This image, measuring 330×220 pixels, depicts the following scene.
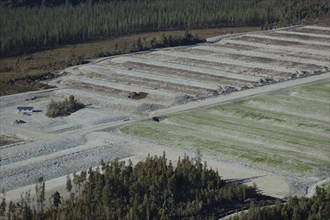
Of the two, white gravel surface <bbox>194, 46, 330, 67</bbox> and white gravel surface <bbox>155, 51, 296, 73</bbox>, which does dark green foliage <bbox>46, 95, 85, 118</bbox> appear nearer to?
white gravel surface <bbox>155, 51, 296, 73</bbox>

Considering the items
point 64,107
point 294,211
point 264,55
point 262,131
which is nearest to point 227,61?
point 264,55

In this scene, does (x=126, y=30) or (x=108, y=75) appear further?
(x=126, y=30)

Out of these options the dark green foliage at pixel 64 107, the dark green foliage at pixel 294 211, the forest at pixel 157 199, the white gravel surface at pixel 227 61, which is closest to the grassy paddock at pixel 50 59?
the white gravel surface at pixel 227 61

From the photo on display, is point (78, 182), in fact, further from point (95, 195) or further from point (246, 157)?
point (246, 157)

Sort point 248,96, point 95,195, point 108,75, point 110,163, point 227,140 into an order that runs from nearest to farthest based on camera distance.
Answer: point 95,195
point 110,163
point 227,140
point 248,96
point 108,75

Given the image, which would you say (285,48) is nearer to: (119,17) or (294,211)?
(119,17)

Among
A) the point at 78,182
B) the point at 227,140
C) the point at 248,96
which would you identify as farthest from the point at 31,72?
the point at 78,182

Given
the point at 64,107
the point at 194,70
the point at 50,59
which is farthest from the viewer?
the point at 50,59

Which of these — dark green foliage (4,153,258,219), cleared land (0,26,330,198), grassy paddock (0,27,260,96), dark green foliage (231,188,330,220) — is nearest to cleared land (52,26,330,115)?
cleared land (0,26,330,198)
